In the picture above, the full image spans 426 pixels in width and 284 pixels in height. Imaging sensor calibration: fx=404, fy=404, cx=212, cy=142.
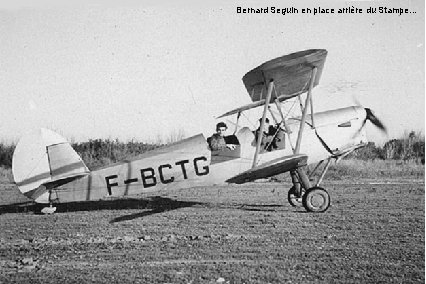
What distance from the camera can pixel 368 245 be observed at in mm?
5078

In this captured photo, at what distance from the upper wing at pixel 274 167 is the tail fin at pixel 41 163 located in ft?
9.99

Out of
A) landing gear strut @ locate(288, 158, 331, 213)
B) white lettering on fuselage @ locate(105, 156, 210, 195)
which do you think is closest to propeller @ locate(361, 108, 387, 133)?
landing gear strut @ locate(288, 158, 331, 213)

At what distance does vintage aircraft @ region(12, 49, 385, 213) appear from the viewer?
7.35 meters

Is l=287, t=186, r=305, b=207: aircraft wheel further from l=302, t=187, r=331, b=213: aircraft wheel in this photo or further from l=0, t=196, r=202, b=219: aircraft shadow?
l=0, t=196, r=202, b=219: aircraft shadow

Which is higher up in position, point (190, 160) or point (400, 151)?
point (190, 160)

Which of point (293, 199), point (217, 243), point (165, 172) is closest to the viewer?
point (217, 243)

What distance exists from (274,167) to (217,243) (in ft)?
5.82

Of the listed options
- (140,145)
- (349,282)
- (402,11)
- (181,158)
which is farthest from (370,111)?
(140,145)

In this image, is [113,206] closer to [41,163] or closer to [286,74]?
[41,163]

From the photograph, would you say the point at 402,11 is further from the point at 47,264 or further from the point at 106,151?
the point at 106,151

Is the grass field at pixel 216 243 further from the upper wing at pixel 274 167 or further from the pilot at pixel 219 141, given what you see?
the pilot at pixel 219 141

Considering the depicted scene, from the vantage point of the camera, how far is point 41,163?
744 cm

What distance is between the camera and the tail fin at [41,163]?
731 cm

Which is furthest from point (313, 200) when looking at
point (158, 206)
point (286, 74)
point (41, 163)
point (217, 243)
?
point (41, 163)
